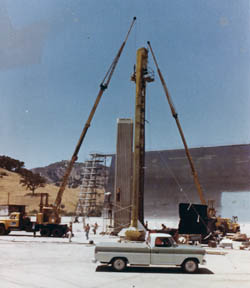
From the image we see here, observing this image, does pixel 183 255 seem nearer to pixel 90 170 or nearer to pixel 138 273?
pixel 138 273

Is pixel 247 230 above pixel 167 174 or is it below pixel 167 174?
below

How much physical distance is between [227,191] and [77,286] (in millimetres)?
44341

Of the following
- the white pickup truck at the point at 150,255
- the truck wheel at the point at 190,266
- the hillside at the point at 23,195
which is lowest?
the truck wheel at the point at 190,266

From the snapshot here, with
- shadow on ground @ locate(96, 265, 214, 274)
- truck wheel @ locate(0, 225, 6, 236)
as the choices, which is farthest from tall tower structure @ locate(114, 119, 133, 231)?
shadow on ground @ locate(96, 265, 214, 274)

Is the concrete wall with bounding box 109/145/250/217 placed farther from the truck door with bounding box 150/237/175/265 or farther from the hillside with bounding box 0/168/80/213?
the truck door with bounding box 150/237/175/265

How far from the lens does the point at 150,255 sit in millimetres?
12852

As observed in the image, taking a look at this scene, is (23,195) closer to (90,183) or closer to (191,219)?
(90,183)

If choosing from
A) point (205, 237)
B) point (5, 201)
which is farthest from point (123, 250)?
point (5, 201)

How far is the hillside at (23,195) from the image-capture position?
283ft

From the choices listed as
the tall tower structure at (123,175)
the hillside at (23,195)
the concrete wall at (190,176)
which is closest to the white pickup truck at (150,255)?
the tall tower structure at (123,175)

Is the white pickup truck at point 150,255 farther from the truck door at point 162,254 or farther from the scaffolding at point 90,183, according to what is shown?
the scaffolding at point 90,183

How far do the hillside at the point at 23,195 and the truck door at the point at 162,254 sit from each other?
71.2 meters

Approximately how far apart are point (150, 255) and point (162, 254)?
47 centimetres

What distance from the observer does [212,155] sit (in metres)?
53.4
